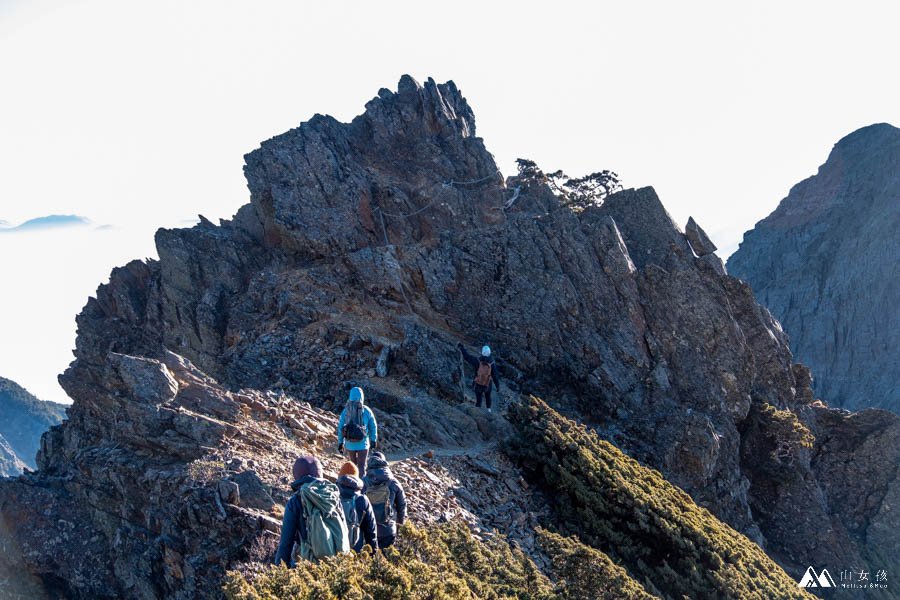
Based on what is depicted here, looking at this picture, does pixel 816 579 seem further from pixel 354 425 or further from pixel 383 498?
pixel 383 498

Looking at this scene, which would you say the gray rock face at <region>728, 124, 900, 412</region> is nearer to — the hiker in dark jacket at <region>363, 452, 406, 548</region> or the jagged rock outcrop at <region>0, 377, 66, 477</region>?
the hiker in dark jacket at <region>363, 452, 406, 548</region>

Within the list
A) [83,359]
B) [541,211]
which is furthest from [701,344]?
[83,359]

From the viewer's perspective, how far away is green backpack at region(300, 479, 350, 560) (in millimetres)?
10797

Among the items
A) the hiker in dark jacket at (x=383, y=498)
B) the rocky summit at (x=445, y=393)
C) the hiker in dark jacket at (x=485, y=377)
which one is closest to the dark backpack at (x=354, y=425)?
the rocky summit at (x=445, y=393)

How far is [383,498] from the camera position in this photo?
12.7 meters

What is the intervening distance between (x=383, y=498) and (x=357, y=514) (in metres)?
1.07

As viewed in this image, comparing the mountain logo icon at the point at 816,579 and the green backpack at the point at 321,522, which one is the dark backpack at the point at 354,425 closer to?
the green backpack at the point at 321,522

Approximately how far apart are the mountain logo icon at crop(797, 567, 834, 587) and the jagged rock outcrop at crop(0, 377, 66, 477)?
9605 centimetres

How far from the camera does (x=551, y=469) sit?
2211cm

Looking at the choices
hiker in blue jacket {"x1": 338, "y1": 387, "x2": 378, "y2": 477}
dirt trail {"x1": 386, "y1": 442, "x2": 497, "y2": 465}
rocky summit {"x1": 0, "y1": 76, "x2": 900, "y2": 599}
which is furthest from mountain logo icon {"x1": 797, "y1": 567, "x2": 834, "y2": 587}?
hiker in blue jacket {"x1": 338, "y1": 387, "x2": 378, "y2": 477}

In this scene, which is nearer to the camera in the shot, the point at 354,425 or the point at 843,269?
the point at 354,425

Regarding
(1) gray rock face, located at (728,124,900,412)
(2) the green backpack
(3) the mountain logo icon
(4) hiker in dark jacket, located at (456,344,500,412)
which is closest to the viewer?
(2) the green backpack

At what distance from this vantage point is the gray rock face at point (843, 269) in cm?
7475

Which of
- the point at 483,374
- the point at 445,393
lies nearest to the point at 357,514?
the point at 483,374
